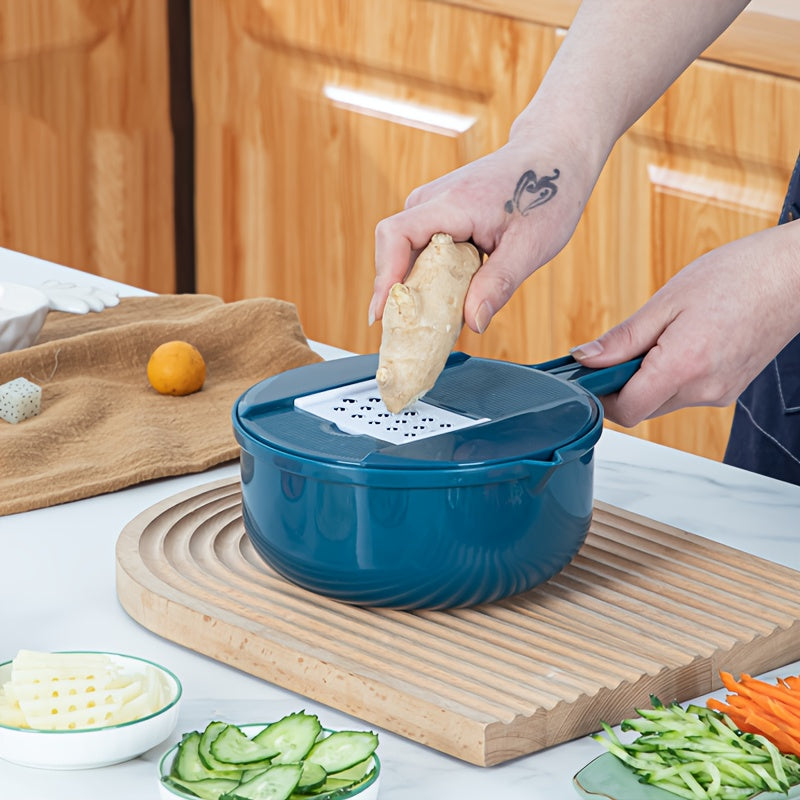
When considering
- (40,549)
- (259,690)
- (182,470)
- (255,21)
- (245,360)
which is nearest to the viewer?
(259,690)

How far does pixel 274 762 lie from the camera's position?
2.44 feet

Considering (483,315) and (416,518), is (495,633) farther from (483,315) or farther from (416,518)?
(483,315)

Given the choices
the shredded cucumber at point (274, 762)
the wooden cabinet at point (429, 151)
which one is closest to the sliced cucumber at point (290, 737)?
the shredded cucumber at point (274, 762)

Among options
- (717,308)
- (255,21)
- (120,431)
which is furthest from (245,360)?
(255,21)

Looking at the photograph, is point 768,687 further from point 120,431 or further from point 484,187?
point 120,431

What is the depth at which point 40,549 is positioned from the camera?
112cm

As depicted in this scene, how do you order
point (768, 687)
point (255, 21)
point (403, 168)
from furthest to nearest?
1. point (255, 21)
2. point (403, 168)
3. point (768, 687)

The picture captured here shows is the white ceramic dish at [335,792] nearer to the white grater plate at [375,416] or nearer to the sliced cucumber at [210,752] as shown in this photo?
the sliced cucumber at [210,752]

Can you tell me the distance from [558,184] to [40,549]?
0.53 m

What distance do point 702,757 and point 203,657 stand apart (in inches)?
14.3

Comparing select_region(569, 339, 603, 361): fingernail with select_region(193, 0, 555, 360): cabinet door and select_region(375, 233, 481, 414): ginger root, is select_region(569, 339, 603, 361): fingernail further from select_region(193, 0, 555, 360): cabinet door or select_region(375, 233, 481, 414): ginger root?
select_region(193, 0, 555, 360): cabinet door

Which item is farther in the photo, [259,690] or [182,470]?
[182,470]

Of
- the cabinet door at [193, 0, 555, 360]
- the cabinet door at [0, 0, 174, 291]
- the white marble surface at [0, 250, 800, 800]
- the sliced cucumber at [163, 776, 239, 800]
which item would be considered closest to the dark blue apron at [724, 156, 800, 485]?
the white marble surface at [0, 250, 800, 800]

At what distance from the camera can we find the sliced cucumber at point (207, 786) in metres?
0.72
